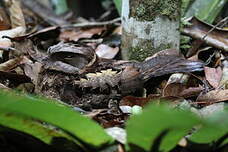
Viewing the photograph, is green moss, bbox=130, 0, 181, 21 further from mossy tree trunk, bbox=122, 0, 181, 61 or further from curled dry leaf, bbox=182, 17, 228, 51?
curled dry leaf, bbox=182, 17, 228, 51

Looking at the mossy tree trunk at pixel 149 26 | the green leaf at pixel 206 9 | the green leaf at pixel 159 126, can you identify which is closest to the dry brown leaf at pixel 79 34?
the green leaf at pixel 206 9

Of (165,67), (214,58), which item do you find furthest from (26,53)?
(214,58)

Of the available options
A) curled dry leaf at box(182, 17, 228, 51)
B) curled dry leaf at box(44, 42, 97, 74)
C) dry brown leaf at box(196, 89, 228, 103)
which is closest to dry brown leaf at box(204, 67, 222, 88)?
dry brown leaf at box(196, 89, 228, 103)

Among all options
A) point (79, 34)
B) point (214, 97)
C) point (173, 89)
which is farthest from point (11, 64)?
point (79, 34)

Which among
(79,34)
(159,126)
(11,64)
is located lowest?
(79,34)

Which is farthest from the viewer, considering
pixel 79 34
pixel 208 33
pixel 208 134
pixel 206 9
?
pixel 79 34

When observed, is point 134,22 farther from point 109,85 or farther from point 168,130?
point 168,130

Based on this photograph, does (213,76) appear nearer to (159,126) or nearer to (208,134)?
(208,134)
